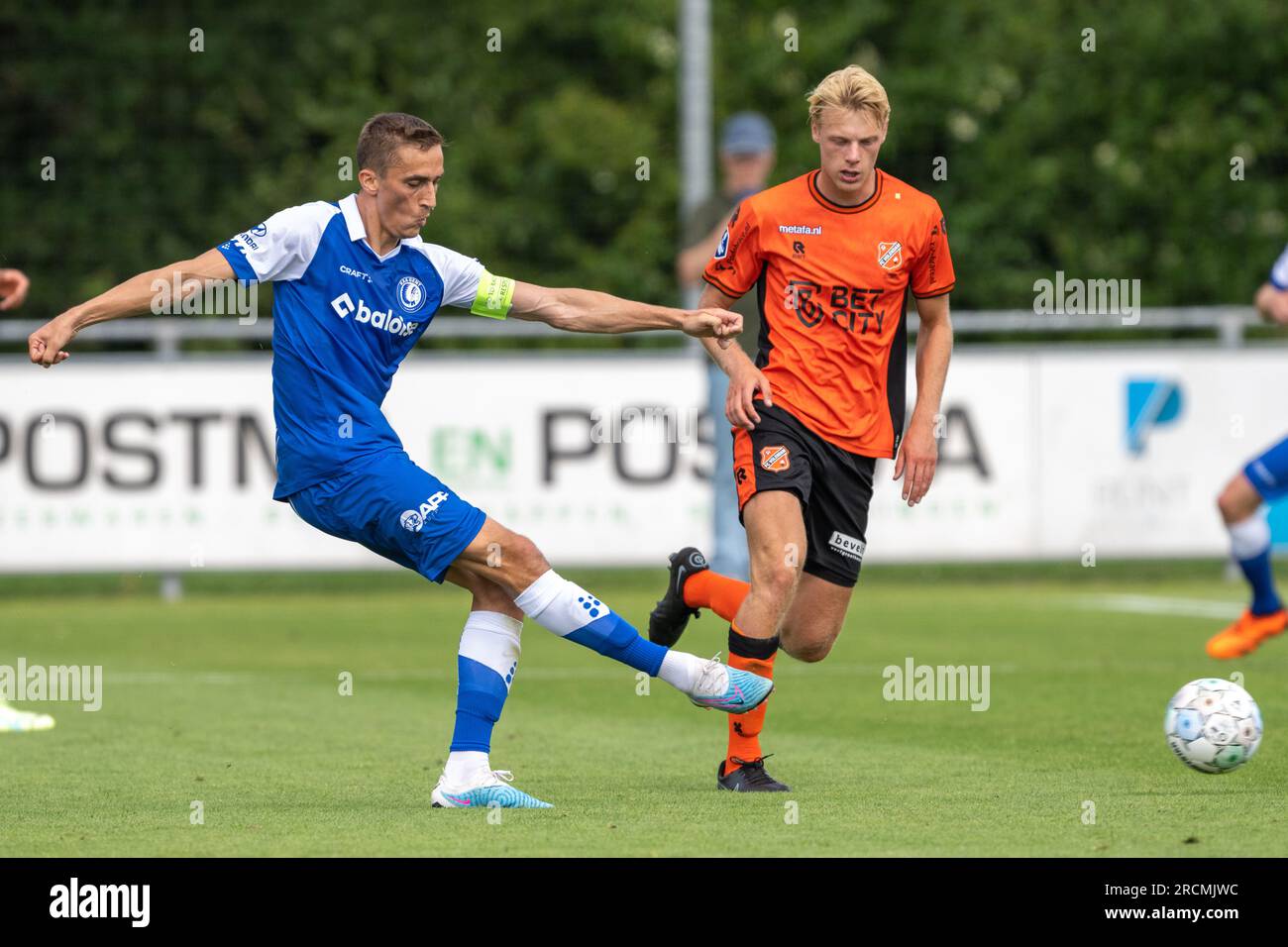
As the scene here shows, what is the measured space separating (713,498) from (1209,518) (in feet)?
14.4

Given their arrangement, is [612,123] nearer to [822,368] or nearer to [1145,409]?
[1145,409]

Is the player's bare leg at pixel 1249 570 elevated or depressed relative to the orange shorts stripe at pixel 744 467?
depressed

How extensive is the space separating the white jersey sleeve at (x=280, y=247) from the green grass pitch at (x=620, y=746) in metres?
1.63

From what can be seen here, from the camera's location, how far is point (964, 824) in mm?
6191

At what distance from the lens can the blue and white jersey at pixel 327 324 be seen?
666 centimetres

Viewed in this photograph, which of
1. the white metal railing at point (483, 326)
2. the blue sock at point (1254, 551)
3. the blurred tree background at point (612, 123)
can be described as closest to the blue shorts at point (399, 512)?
the blue sock at point (1254, 551)

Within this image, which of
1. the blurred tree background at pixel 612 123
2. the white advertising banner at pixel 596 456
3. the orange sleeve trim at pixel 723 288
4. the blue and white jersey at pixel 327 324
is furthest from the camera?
the blurred tree background at pixel 612 123

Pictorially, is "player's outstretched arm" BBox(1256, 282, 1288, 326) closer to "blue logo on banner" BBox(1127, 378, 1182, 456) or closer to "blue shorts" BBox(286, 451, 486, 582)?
"blue shorts" BBox(286, 451, 486, 582)

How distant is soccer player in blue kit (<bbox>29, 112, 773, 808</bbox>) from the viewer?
21.7ft

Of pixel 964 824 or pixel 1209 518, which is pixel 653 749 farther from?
pixel 1209 518

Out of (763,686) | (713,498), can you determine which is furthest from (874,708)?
(713,498)

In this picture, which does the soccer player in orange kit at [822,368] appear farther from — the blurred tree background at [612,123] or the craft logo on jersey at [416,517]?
the blurred tree background at [612,123]

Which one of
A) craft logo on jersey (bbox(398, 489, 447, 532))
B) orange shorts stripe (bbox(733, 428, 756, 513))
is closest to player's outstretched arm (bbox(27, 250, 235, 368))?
craft logo on jersey (bbox(398, 489, 447, 532))

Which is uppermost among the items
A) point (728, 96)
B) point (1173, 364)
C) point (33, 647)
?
point (728, 96)
